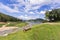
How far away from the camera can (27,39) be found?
43156 mm

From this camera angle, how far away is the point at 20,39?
142ft

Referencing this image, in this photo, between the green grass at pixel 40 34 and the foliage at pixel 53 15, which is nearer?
the green grass at pixel 40 34

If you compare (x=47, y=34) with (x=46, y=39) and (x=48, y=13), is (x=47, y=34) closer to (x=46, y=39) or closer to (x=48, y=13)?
(x=46, y=39)

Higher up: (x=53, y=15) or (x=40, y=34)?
(x=53, y=15)

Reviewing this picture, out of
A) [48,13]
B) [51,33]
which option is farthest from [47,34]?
[48,13]

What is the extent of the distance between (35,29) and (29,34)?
3155 mm

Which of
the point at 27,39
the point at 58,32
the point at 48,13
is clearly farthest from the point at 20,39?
the point at 48,13

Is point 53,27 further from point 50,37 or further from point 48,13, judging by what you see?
point 48,13

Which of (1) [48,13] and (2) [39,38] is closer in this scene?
(2) [39,38]

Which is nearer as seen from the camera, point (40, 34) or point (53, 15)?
point (40, 34)

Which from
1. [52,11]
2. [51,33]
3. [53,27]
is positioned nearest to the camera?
[51,33]

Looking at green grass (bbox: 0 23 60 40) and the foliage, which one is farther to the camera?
the foliage

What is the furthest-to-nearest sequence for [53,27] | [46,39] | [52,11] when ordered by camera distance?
[52,11] → [53,27] → [46,39]

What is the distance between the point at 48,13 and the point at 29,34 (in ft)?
180
